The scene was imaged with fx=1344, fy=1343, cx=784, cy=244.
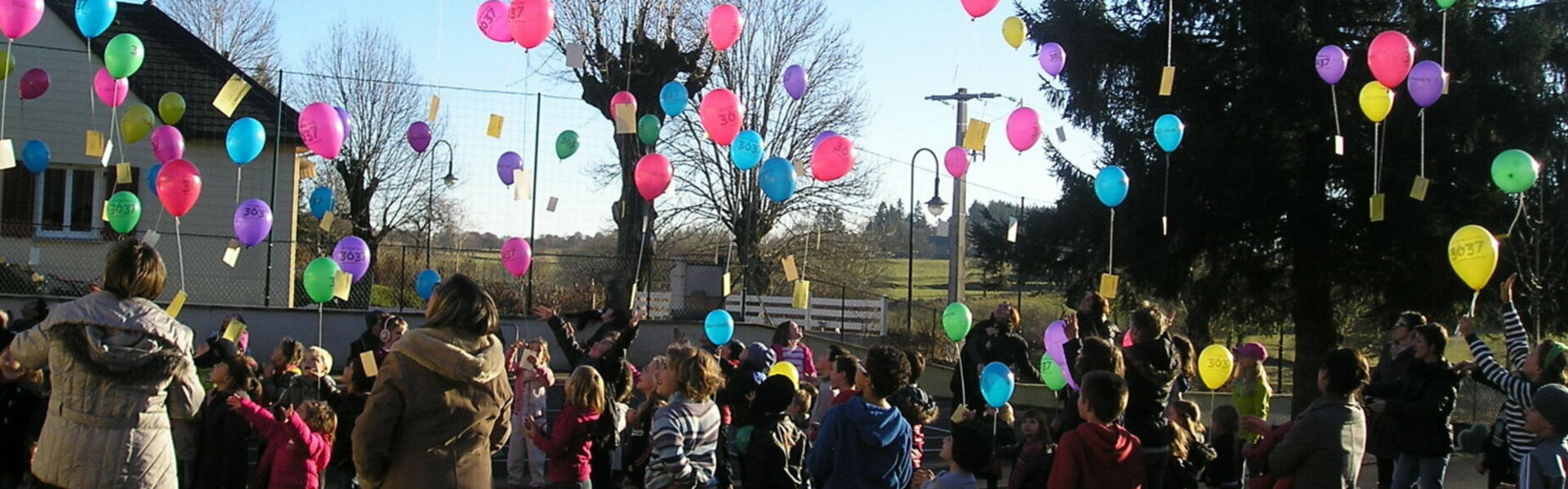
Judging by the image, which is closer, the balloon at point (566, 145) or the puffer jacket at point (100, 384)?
the puffer jacket at point (100, 384)

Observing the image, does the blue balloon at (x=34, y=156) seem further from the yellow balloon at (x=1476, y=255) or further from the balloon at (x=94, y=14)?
the yellow balloon at (x=1476, y=255)

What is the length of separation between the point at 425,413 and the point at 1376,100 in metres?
9.03

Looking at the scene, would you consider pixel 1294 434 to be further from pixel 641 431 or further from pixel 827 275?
pixel 827 275

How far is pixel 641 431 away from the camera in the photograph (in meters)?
6.64

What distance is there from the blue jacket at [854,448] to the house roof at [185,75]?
13.3m

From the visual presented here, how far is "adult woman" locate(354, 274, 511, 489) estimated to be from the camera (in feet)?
13.4

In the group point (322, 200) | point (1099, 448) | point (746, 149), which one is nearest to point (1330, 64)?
point (746, 149)

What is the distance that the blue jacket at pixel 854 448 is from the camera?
17.0 feet

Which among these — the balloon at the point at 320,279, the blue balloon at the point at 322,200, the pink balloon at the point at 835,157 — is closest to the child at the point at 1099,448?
the pink balloon at the point at 835,157

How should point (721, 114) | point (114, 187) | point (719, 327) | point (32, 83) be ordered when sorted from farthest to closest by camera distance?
1. point (114, 187)
2. point (32, 83)
3. point (719, 327)
4. point (721, 114)

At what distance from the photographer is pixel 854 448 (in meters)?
5.17

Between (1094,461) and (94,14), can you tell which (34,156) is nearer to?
(94,14)

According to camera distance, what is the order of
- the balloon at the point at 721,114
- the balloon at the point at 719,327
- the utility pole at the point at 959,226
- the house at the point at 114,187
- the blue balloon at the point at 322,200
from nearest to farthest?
the balloon at the point at 721,114
the balloon at the point at 719,327
the blue balloon at the point at 322,200
the house at the point at 114,187
the utility pole at the point at 959,226

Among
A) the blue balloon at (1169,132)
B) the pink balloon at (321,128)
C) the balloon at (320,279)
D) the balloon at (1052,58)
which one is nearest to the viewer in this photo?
the balloon at (320,279)
